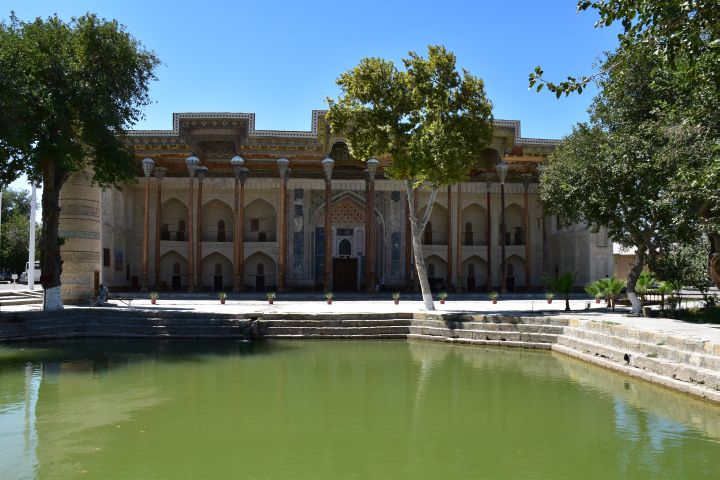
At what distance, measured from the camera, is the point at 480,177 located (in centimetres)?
2945

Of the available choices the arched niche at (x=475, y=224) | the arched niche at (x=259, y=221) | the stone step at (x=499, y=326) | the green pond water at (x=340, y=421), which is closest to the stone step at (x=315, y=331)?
the stone step at (x=499, y=326)

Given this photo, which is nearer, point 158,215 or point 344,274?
point 158,215

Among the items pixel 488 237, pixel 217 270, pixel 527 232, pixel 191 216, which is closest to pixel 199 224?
pixel 191 216

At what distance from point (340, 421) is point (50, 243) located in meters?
12.3

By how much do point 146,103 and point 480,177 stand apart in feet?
56.9

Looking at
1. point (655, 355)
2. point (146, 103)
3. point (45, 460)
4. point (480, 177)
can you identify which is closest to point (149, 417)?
point (45, 460)

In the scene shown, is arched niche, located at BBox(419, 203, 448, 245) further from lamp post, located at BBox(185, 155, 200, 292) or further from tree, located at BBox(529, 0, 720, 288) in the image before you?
tree, located at BBox(529, 0, 720, 288)

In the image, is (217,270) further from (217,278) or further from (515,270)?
(515,270)

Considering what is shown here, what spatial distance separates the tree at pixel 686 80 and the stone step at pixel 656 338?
2.14 meters

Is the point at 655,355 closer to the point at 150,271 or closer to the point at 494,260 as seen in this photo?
the point at 494,260

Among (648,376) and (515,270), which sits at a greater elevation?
(515,270)

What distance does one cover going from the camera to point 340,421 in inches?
242

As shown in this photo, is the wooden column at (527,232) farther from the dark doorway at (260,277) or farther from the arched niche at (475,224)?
the dark doorway at (260,277)

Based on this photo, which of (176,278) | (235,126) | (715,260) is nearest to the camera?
(715,260)
